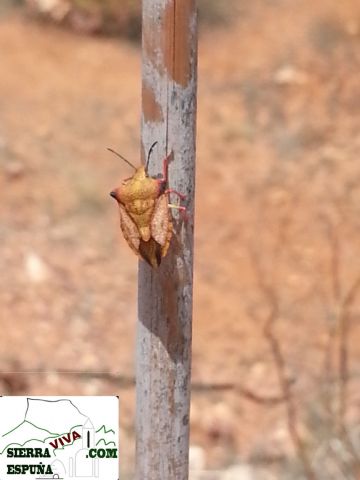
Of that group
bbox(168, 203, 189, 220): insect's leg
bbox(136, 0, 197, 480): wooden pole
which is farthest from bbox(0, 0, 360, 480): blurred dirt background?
bbox(168, 203, 189, 220): insect's leg

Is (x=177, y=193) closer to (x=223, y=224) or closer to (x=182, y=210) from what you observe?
(x=182, y=210)

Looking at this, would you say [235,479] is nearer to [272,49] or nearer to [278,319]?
[278,319]

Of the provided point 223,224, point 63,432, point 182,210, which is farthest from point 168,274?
point 223,224

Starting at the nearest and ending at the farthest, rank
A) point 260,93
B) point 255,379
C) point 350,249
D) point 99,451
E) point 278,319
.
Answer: point 99,451 → point 255,379 → point 278,319 → point 350,249 → point 260,93

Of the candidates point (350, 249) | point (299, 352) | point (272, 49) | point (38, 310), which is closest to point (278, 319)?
point (299, 352)

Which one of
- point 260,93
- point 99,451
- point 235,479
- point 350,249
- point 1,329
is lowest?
point 235,479
